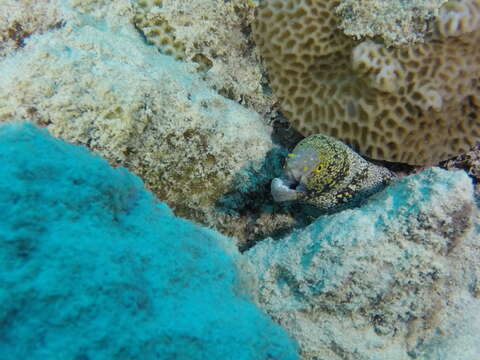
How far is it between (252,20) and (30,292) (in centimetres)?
335

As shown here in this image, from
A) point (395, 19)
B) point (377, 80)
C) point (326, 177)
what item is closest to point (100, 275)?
point (326, 177)

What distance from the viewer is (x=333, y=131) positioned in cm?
352

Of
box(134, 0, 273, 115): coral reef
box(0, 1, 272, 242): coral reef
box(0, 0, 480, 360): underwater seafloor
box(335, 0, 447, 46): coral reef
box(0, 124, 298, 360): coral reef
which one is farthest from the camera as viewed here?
box(134, 0, 273, 115): coral reef

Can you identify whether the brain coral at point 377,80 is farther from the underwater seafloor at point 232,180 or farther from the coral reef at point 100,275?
the coral reef at point 100,275

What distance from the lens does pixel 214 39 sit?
3561 mm

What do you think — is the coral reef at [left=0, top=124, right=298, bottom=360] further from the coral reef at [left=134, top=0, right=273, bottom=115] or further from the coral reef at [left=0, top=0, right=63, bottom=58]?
the coral reef at [left=134, top=0, right=273, bottom=115]

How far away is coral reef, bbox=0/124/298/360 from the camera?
143 cm

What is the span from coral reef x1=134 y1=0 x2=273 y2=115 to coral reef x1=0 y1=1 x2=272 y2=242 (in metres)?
0.16

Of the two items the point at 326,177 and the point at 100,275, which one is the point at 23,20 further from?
the point at 326,177

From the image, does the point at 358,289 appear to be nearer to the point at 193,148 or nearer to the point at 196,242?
the point at 196,242

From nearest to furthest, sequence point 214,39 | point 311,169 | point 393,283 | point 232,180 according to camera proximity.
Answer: point 393,283
point 311,169
point 232,180
point 214,39

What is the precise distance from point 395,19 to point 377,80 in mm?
556

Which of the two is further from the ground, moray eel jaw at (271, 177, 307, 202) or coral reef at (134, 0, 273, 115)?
coral reef at (134, 0, 273, 115)

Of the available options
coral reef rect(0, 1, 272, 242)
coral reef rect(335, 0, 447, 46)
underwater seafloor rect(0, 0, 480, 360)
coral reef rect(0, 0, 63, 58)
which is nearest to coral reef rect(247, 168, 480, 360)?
underwater seafloor rect(0, 0, 480, 360)
